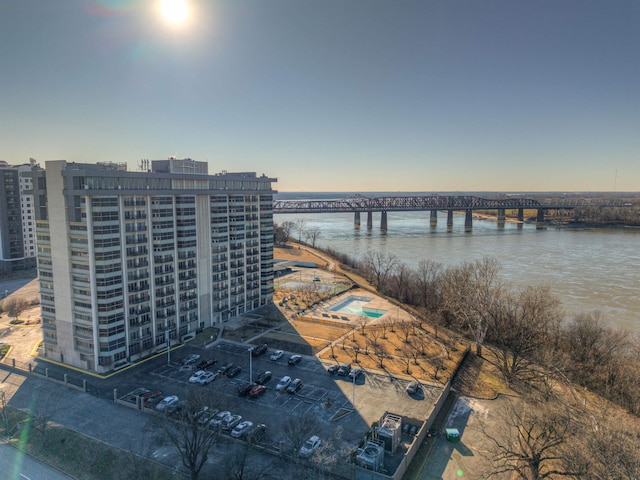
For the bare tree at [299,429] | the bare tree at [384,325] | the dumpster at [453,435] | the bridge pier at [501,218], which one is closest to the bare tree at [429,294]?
the bare tree at [384,325]

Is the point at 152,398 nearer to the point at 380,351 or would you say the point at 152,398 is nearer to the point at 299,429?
the point at 299,429

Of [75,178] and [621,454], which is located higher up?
[75,178]

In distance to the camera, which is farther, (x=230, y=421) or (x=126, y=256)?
(x=126, y=256)

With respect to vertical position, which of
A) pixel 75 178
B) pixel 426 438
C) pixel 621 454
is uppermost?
pixel 75 178

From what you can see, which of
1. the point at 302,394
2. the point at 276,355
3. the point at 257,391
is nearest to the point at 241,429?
the point at 257,391

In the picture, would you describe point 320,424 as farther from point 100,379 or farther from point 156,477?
point 100,379

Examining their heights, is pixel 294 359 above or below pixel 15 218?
below

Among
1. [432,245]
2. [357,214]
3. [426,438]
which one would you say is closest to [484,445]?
[426,438]

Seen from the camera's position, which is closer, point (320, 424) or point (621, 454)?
point (621, 454)
